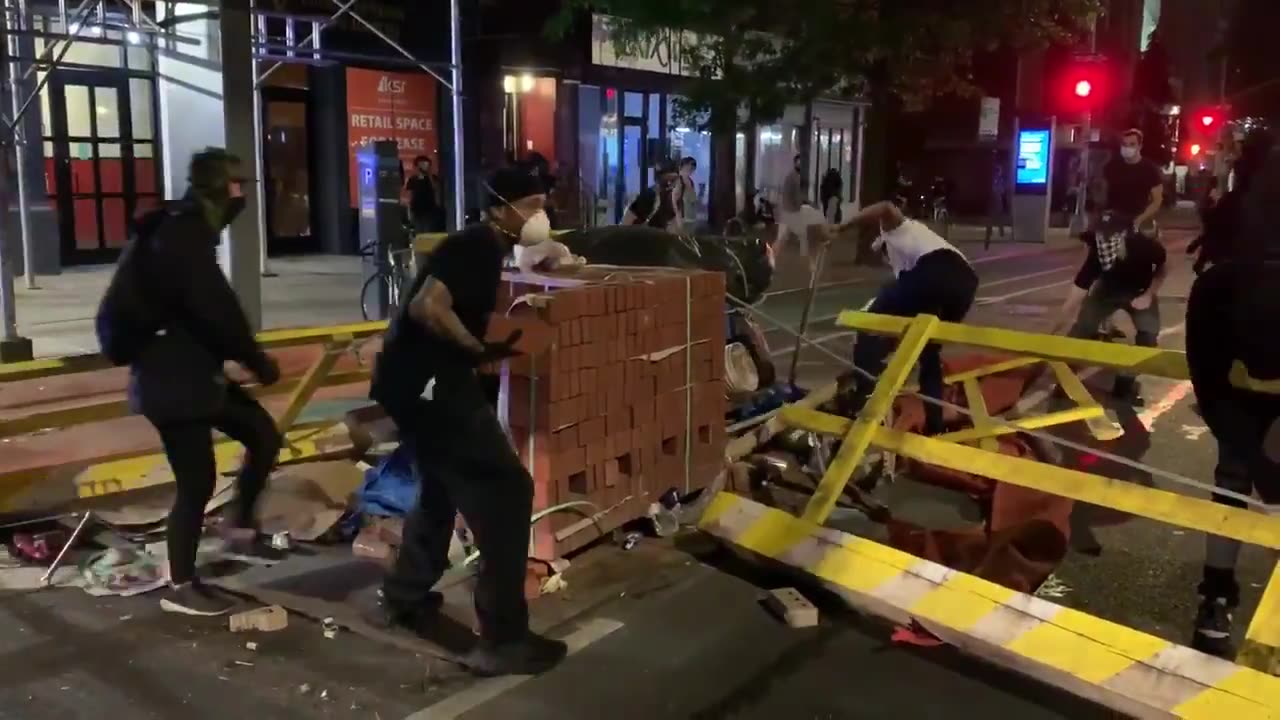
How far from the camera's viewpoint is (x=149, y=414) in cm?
469

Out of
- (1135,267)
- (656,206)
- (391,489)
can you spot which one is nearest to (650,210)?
(656,206)

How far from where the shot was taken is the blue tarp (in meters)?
5.79

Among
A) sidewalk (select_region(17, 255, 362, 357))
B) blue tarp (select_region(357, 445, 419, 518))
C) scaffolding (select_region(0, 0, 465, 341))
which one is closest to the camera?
blue tarp (select_region(357, 445, 419, 518))

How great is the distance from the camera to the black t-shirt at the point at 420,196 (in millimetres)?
15016

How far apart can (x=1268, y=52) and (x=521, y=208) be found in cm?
680

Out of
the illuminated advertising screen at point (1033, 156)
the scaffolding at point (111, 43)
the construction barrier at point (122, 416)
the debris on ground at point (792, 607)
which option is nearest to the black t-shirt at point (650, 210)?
the scaffolding at point (111, 43)

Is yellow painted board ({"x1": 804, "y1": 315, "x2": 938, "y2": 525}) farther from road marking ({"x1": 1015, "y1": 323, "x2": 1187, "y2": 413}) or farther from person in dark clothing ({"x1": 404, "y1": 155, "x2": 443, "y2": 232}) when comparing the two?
Answer: person in dark clothing ({"x1": 404, "y1": 155, "x2": 443, "y2": 232})

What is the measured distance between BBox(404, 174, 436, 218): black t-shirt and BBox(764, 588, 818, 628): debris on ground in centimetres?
1087

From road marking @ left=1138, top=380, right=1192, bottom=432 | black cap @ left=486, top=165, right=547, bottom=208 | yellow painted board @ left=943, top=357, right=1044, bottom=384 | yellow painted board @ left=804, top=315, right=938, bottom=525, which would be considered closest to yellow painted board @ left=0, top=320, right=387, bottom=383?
black cap @ left=486, top=165, right=547, bottom=208

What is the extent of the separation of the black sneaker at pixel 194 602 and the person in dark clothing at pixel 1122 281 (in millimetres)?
7177

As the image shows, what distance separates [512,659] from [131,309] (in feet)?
6.60

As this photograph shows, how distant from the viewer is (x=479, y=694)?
4238 mm

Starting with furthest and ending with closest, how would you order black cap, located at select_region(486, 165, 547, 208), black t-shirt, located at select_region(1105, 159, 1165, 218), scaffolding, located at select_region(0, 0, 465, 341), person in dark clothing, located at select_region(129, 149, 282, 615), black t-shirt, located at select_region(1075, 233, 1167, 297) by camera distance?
scaffolding, located at select_region(0, 0, 465, 341), black t-shirt, located at select_region(1105, 159, 1165, 218), black t-shirt, located at select_region(1075, 233, 1167, 297), person in dark clothing, located at select_region(129, 149, 282, 615), black cap, located at select_region(486, 165, 547, 208)

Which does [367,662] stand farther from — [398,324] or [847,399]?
[847,399]
